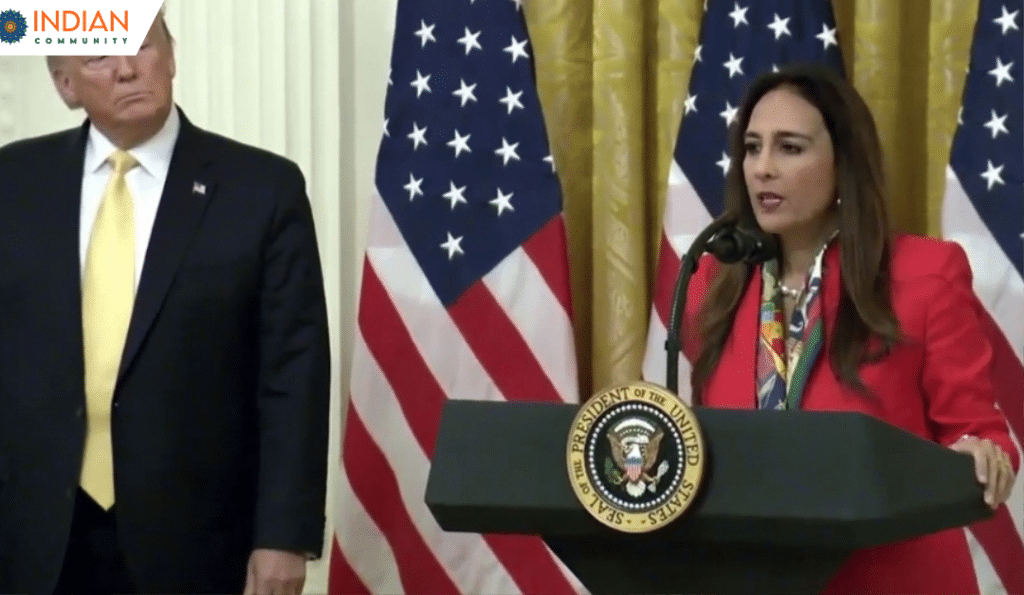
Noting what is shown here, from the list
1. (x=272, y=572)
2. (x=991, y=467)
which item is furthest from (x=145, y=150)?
(x=991, y=467)

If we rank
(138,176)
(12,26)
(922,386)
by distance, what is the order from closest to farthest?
(922,386), (138,176), (12,26)

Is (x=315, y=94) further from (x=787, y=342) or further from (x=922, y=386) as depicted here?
(x=922, y=386)

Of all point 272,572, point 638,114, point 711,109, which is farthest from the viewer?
point 638,114

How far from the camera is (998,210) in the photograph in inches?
121

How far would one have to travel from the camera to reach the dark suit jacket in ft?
8.26

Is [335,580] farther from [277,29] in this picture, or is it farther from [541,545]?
[277,29]

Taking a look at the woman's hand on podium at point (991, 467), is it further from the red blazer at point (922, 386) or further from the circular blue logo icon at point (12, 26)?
the circular blue logo icon at point (12, 26)

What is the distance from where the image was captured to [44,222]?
2.61 meters

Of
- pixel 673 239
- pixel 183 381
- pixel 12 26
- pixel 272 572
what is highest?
pixel 12 26

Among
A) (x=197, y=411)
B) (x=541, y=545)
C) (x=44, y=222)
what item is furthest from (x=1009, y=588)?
(x=44, y=222)

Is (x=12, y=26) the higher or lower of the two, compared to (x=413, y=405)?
higher

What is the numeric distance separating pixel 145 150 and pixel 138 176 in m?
0.05

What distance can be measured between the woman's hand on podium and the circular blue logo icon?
101 inches

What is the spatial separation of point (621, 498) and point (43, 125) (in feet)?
9.43
